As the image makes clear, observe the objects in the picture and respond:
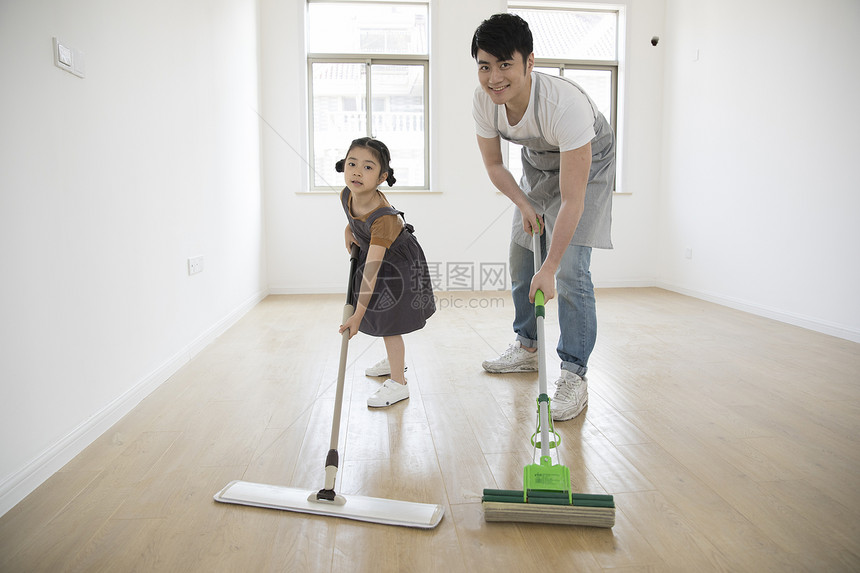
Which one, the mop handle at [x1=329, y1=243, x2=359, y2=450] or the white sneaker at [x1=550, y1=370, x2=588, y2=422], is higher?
the mop handle at [x1=329, y1=243, x2=359, y2=450]

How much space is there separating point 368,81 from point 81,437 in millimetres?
3733

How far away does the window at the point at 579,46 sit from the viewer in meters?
4.77

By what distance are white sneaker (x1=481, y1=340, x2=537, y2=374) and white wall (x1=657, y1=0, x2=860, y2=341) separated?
181 centimetres

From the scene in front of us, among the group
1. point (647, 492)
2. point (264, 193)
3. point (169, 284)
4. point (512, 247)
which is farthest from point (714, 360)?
point (264, 193)

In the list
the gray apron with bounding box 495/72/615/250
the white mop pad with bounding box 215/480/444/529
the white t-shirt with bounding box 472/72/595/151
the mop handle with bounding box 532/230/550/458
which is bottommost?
the white mop pad with bounding box 215/480/444/529

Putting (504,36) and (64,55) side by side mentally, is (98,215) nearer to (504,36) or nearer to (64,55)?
(64,55)

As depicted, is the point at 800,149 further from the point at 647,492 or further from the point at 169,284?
the point at 169,284

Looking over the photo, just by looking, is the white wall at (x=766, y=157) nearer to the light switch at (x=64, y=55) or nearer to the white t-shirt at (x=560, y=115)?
the white t-shirt at (x=560, y=115)

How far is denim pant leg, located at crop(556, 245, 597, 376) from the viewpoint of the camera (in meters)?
1.90

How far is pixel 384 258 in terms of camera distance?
1962 mm

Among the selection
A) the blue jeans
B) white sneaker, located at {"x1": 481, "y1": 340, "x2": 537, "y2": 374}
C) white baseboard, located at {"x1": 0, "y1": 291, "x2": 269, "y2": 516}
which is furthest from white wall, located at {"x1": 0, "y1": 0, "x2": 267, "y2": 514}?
the blue jeans

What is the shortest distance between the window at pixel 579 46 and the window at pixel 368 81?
0.83m

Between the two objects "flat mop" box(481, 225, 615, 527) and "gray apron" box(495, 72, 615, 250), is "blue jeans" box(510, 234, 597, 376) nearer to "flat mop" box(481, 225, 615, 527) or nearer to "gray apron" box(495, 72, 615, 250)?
"gray apron" box(495, 72, 615, 250)

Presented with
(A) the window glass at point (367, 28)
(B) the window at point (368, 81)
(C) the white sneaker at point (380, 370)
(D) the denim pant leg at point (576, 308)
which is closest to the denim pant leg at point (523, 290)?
(D) the denim pant leg at point (576, 308)
